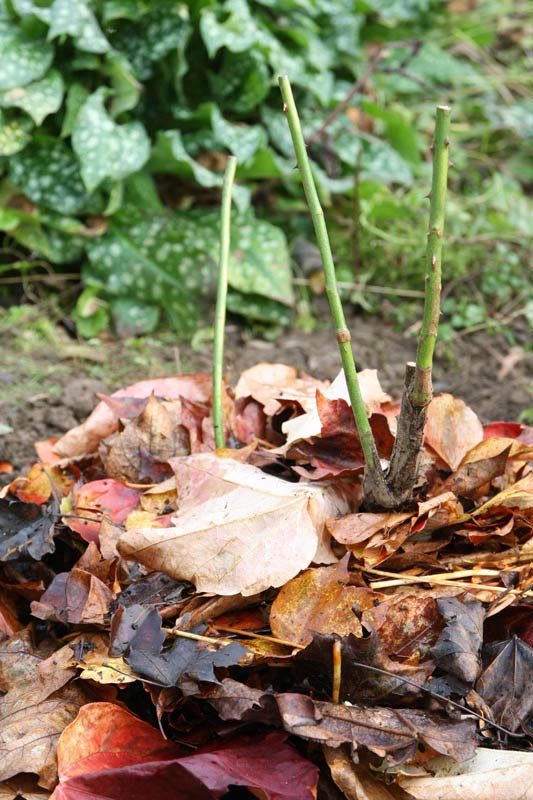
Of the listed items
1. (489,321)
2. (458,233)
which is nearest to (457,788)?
(489,321)

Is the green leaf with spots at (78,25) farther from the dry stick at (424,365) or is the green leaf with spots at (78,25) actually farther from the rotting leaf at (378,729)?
the rotting leaf at (378,729)

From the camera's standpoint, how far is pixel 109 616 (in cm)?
121

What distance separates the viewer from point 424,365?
3.64 feet

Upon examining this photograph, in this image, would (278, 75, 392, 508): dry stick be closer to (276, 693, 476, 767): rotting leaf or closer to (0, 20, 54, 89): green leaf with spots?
(276, 693, 476, 767): rotting leaf

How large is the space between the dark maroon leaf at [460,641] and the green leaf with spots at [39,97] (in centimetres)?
212

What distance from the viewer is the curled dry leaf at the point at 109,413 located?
167 centimetres

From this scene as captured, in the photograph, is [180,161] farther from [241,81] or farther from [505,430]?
[505,430]

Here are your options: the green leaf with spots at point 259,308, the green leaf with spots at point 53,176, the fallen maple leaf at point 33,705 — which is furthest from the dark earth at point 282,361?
the fallen maple leaf at point 33,705

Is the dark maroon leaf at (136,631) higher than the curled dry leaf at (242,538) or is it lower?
lower

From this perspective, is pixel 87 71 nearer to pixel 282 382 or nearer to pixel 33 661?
pixel 282 382

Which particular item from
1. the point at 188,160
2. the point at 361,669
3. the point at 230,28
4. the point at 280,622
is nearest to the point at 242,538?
the point at 280,622

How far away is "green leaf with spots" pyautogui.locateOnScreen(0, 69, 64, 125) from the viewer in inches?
104

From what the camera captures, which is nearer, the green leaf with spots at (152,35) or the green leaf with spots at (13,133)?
the green leaf with spots at (13,133)

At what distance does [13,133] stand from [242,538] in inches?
79.3
